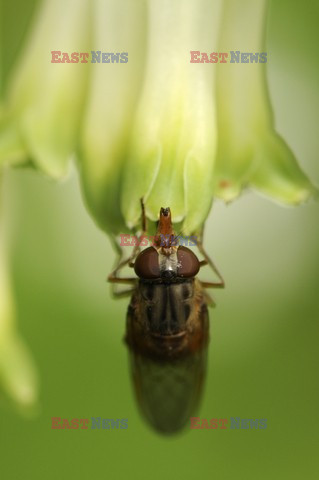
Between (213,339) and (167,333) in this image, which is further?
(213,339)

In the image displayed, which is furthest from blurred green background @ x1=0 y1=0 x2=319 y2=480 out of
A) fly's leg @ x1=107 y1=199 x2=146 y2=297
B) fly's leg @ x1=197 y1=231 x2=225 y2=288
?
fly's leg @ x1=197 y1=231 x2=225 y2=288

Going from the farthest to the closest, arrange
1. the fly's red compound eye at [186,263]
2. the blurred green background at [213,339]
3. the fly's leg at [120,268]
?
1. the blurred green background at [213,339]
2. the fly's red compound eye at [186,263]
3. the fly's leg at [120,268]

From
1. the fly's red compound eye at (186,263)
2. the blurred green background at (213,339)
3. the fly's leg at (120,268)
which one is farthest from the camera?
the blurred green background at (213,339)

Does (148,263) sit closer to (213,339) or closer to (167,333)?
(167,333)

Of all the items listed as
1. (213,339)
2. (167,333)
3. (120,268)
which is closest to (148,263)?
(120,268)

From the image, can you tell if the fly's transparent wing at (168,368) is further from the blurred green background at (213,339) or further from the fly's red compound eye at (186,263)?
the blurred green background at (213,339)

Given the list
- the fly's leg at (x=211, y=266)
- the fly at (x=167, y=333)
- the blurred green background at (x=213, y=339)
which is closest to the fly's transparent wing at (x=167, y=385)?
the fly at (x=167, y=333)

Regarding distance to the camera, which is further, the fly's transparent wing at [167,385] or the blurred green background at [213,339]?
the blurred green background at [213,339]
